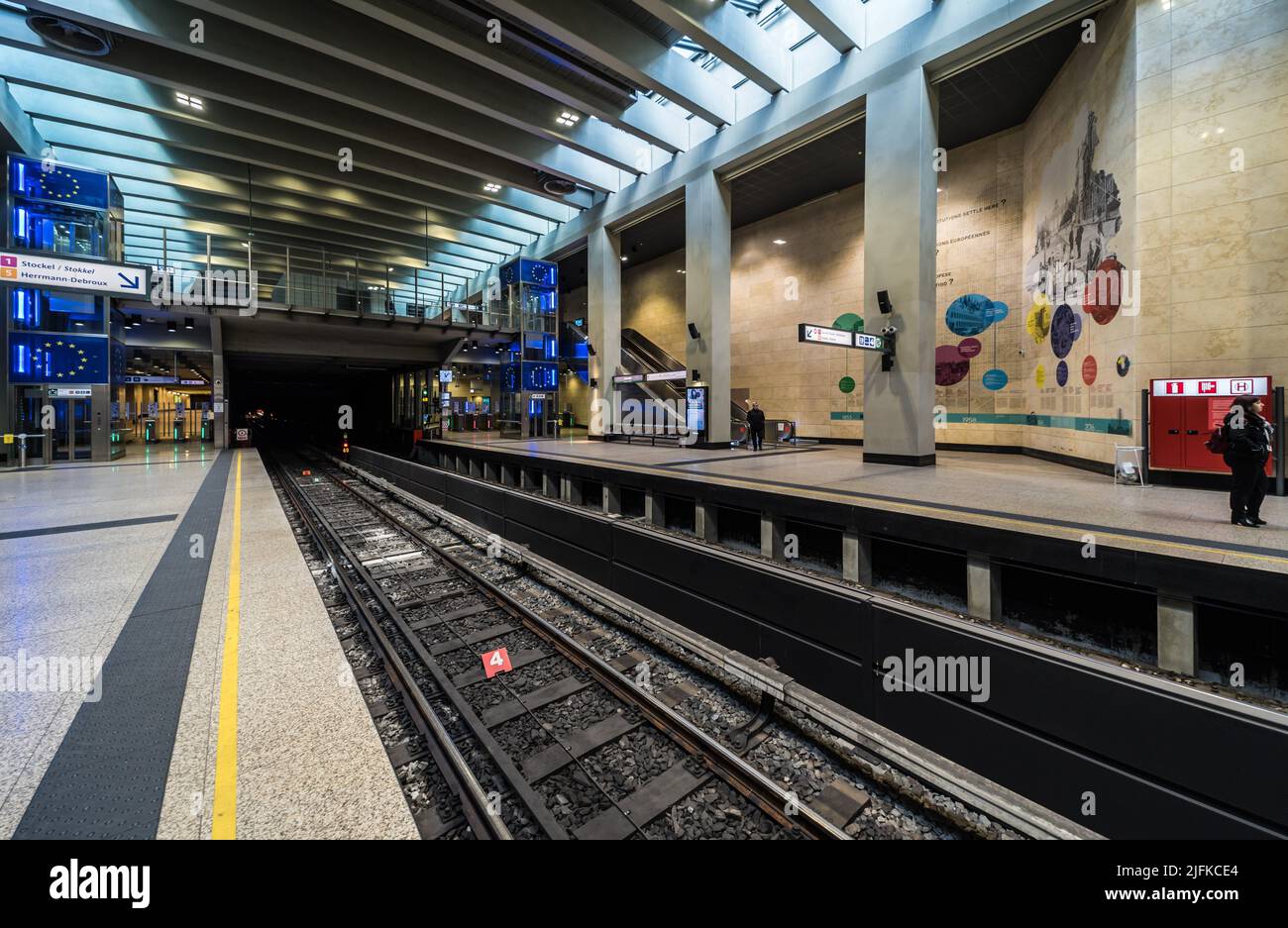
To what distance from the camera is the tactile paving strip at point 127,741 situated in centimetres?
229

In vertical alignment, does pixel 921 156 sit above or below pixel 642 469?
above

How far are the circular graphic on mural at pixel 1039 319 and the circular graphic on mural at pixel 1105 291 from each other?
7.44 ft

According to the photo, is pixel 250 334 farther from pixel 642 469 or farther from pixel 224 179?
pixel 642 469

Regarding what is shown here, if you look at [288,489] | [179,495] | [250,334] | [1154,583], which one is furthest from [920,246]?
[250,334]

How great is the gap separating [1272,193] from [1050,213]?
210 inches

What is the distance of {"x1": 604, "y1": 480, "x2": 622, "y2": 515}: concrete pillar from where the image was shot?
1012 cm

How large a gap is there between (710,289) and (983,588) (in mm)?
13471

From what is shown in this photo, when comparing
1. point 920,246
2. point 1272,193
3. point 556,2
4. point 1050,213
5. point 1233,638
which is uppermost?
point 556,2

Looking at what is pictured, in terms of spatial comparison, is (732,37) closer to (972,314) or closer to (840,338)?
(840,338)

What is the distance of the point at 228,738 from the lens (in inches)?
120

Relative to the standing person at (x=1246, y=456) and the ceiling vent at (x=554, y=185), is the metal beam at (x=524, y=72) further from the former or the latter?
the standing person at (x=1246, y=456)

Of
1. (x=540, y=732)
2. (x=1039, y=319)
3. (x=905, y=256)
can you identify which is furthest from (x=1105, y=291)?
(x=540, y=732)

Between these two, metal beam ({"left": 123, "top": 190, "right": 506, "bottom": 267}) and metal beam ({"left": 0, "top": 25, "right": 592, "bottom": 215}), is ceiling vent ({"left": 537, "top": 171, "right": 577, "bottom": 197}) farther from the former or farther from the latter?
metal beam ({"left": 123, "top": 190, "right": 506, "bottom": 267})

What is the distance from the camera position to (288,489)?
1518cm
